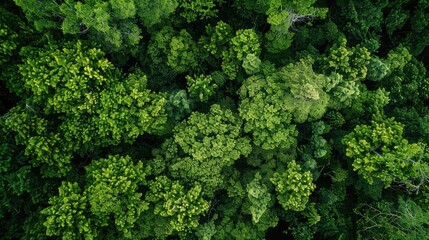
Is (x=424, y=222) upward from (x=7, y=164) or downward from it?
downward

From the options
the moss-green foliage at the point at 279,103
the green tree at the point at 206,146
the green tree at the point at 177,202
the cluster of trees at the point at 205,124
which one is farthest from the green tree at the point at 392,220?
the green tree at the point at 177,202

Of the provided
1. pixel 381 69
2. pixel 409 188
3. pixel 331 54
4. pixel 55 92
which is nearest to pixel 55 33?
pixel 55 92

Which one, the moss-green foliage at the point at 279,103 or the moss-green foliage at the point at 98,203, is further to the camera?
the moss-green foliage at the point at 279,103

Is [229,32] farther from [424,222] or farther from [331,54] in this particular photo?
[424,222]

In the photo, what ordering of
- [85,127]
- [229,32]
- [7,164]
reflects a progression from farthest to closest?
[229,32]
[85,127]
[7,164]

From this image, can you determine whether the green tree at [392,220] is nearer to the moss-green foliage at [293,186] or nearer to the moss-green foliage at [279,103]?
the moss-green foliage at [293,186]

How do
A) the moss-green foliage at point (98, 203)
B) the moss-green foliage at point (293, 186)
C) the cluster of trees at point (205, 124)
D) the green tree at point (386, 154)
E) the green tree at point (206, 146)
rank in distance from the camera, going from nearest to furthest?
the moss-green foliage at point (98, 203) < the green tree at point (386, 154) < the cluster of trees at point (205, 124) < the moss-green foliage at point (293, 186) < the green tree at point (206, 146)

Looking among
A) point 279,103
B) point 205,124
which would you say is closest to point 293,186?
point 279,103

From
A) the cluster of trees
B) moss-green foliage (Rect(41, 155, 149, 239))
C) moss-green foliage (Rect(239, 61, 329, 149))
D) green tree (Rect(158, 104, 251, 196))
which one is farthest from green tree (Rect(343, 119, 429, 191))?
moss-green foliage (Rect(41, 155, 149, 239))
